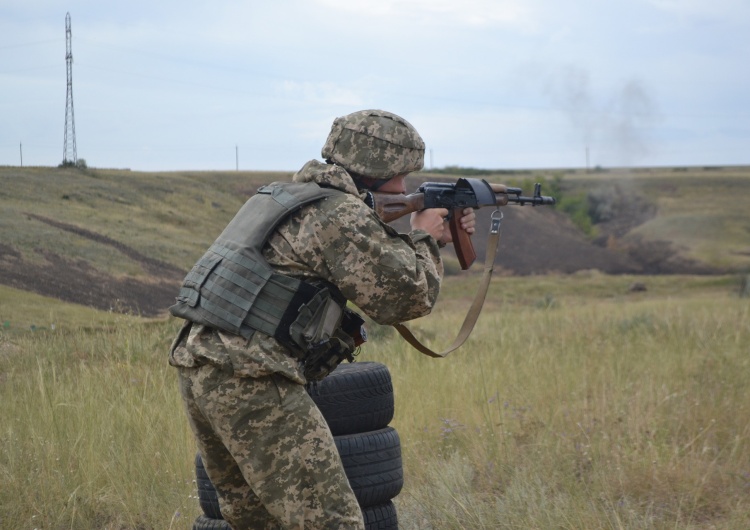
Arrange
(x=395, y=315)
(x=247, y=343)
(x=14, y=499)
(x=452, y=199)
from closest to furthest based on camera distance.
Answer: (x=247, y=343), (x=395, y=315), (x=452, y=199), (x=14, y=499)

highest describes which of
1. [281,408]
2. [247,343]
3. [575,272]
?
[247,343]

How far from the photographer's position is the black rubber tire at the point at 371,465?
4480 millimetres

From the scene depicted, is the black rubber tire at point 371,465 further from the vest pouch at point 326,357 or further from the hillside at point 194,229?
the hillside at point 194,229

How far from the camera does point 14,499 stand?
211 inches

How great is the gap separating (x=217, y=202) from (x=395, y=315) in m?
34.9

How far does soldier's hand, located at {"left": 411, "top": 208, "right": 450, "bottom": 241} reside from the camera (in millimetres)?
4223

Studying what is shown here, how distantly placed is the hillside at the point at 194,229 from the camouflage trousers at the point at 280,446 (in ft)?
17.8

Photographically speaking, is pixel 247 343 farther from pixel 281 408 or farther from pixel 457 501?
pixel 457 501

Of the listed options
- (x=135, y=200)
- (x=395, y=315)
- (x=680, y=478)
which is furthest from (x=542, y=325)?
(x=135, y=200)

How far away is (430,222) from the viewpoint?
4.25 metres

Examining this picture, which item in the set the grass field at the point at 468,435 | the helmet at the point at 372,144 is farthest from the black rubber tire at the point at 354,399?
the helmet at the point at 372,144

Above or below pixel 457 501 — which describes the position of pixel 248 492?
above

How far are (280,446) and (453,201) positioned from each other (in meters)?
1.59

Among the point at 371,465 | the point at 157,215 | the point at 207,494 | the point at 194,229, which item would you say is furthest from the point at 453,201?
the point at 157,215
